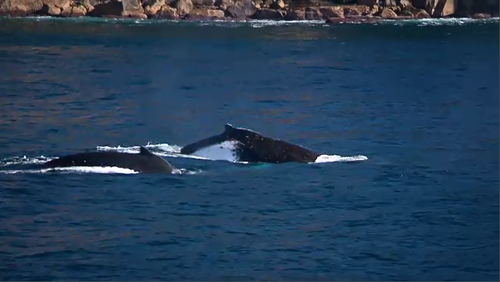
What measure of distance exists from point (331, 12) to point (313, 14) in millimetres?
2345

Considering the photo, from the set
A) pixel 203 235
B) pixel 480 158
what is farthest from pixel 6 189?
pixel 480 158

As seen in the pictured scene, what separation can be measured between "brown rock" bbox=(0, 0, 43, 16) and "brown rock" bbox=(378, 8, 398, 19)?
44121 mm

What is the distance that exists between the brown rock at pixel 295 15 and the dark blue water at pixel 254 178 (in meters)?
70.0

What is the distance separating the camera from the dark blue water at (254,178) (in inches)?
1201

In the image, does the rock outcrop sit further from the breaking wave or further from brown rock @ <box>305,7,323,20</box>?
the breaking wave

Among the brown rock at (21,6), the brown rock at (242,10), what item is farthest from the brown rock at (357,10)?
the brown rock at (21,6)

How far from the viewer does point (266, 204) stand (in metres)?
36.2

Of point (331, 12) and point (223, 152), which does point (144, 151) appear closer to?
point (223, 152)

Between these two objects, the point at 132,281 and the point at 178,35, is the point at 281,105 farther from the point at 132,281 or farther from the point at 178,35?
the point at 178,35

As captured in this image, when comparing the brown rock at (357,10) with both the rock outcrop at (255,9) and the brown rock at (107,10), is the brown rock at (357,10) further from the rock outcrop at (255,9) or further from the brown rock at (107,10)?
the brown rock at (107,10)

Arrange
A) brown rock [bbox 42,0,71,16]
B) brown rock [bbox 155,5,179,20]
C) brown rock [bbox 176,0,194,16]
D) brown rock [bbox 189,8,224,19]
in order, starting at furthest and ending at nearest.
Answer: brown rock [bbox 176,0,194,16], brown rock [bbox 189,8,224,19], brown rock [bbox 155,5,179,20], brown rock [bbox 42,0,71,16]

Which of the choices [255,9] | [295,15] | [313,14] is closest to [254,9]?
[255,9]

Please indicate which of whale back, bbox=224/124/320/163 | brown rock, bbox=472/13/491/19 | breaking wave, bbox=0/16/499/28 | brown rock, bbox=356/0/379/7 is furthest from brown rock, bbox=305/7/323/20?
whale back, bbox=224/124/320/163

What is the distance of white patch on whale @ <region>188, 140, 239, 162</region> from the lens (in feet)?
138
